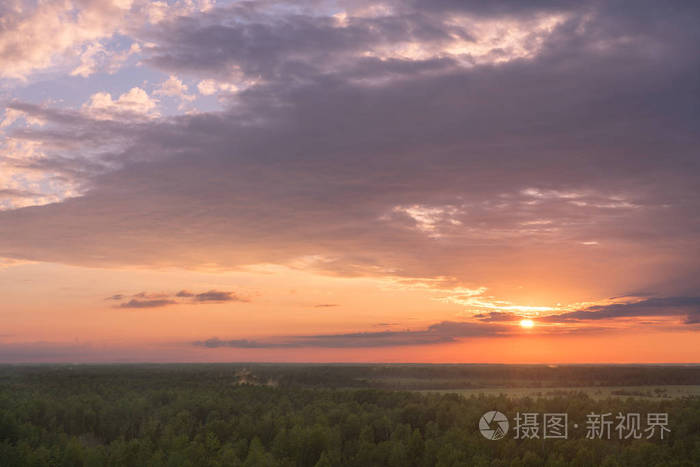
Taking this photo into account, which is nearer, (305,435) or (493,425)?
(305,435)

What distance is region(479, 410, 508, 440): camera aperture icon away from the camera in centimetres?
6732

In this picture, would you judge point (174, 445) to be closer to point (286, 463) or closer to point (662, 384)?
point (286, 463)

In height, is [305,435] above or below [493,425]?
above

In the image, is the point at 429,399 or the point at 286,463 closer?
the point at 286,463

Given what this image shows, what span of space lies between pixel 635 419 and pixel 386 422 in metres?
29.9

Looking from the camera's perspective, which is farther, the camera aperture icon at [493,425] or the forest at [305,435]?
the camera aperture icon at [493,425]

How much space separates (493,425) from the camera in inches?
2778

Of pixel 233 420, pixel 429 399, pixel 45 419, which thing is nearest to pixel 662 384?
pixel 429 399

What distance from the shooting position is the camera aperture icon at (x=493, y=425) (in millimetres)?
67319

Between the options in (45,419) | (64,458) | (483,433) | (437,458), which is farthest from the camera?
(45,419)

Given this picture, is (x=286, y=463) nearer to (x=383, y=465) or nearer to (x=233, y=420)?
(x=383, y=465)

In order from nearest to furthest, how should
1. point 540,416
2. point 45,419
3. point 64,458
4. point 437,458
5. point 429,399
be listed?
point 64,458 → point 437,458 → point 540,416 → point 45,419 → point 429,399

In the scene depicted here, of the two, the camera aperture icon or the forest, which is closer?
the forest

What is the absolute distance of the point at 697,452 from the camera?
53250 mm
